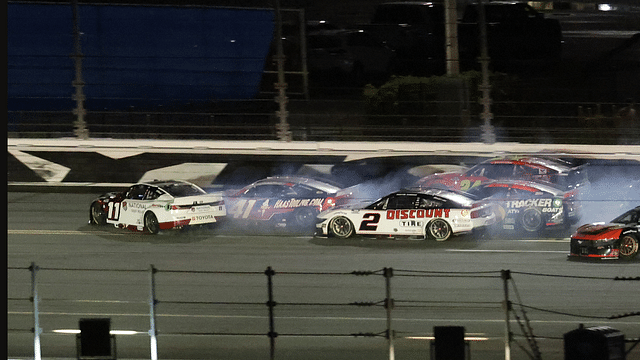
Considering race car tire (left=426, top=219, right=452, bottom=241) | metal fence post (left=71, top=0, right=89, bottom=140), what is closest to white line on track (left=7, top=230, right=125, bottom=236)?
metal fence post (left=71, top=0, right=89, bottom=140)

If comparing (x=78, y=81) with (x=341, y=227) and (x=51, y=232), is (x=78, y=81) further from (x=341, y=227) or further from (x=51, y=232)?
(x=341, y=227)

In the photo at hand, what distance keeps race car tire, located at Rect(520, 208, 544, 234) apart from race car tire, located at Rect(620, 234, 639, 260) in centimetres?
219

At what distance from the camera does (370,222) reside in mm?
15125

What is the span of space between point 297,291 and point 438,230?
3.99 metres

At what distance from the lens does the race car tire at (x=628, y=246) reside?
12953 mm

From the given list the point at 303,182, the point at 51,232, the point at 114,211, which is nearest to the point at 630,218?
the point at 303,182

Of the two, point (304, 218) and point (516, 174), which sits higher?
point (516, 174)

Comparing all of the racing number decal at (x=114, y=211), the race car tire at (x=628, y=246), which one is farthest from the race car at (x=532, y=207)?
the racing number decal at (x=114, y=211)

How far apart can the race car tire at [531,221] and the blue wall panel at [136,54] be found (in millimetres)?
7509

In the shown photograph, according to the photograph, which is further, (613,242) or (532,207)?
(532,207)

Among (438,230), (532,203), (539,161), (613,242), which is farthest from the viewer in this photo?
(539,161)

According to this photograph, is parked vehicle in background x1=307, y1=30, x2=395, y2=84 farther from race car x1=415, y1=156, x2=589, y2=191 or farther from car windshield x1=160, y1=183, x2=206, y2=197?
car windshield x1=160, y1=183, x2=206, y2=197

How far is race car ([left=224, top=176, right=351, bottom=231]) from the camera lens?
15.9m

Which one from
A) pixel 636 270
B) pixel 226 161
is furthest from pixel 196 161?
pixel 636 270
